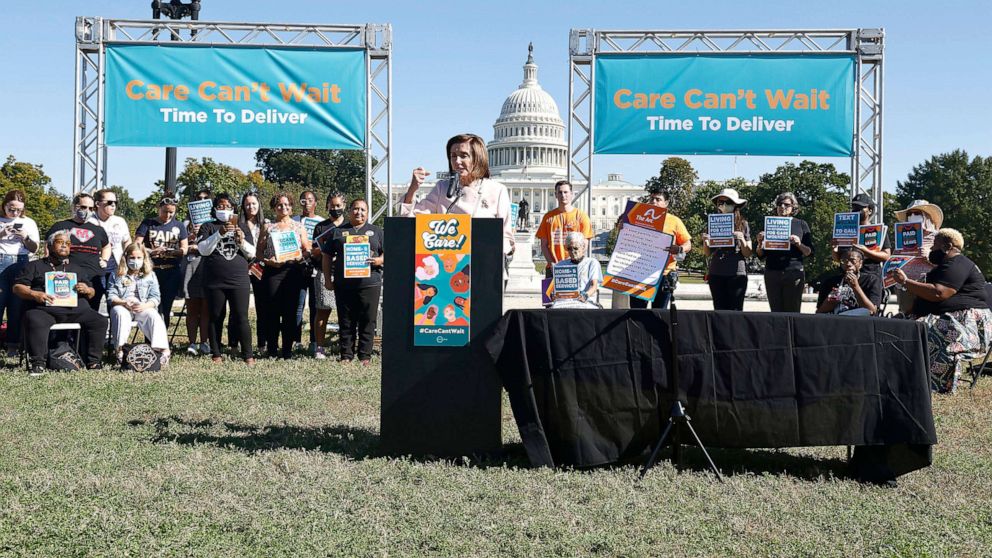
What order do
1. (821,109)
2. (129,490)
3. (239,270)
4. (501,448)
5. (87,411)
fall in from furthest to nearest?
(821,109)
(239,270)
(87,411)
(501,448)
(129,490)

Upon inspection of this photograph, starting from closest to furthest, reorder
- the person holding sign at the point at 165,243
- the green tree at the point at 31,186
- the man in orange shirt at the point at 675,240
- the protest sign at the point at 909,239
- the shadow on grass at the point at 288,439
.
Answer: the shadow on grass at the point at 288,439, the man in orange shirt at the point at 675,240, the protest sign at the point at 909,239, the person holding sign at the point at 165,243, the green tree at the point at 31,186

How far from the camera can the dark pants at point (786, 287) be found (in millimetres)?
10180

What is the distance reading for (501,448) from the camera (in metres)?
5.79

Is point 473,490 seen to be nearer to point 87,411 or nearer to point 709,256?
point 87,411

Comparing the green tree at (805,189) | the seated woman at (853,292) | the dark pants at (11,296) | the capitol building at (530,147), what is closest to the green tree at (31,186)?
the green tree at (805,189)

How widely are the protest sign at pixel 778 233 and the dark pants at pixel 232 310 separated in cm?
576

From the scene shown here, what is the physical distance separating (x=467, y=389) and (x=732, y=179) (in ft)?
228

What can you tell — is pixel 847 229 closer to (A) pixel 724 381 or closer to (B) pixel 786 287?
(B) pixel 786 287

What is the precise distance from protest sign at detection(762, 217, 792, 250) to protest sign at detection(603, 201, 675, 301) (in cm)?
414

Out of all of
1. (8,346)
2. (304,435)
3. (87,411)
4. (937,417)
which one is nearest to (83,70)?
(8,346)

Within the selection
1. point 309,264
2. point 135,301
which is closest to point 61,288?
point 135,301

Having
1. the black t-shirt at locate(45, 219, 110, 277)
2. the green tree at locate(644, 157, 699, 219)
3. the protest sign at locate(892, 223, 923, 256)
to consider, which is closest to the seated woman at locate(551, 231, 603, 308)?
the protest sign at locate(892, 223, 923, 256)

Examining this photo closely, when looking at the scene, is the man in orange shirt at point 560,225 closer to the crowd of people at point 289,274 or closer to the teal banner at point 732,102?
the crowd of people at point 289,274

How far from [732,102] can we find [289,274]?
6212 millimetres
